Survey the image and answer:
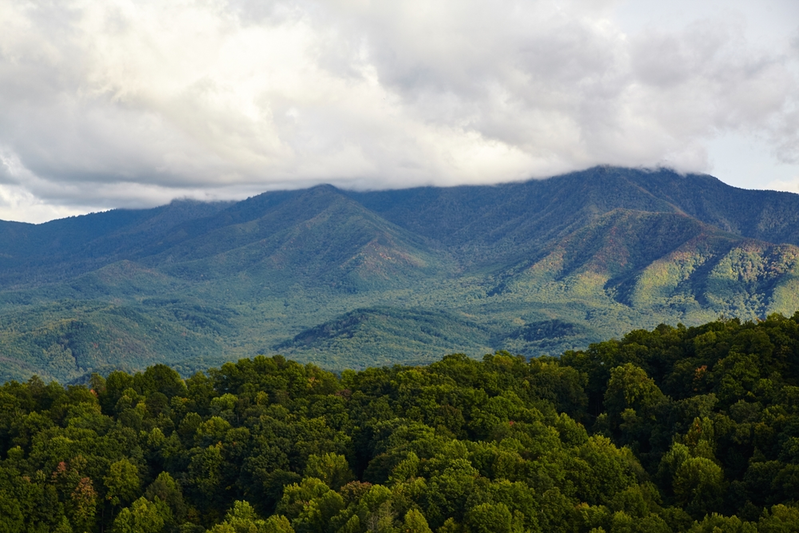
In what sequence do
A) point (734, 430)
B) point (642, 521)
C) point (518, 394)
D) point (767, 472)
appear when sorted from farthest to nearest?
point (518, 394), point (734, 430), point (767, 472), point (642, 521)

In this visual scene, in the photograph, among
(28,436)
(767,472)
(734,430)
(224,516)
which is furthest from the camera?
(28,436)

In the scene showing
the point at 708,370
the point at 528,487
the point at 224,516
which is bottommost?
the point at 224,516

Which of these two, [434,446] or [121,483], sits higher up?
[434,446]

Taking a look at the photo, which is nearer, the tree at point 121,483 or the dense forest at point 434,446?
the dense forest at point 434,446

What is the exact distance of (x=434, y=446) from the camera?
7138cm

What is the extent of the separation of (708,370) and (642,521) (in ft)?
113

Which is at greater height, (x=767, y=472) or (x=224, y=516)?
(x=767, y=472)

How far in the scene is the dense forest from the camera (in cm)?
5959

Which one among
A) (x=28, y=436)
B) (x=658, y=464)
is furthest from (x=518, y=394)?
(x=28, y=436)

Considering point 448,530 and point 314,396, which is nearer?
point 448,530

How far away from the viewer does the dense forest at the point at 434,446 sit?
59594 millimetres

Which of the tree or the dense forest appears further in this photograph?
the tree

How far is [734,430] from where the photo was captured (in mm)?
68250

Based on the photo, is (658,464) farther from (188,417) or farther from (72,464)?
(72,464)
